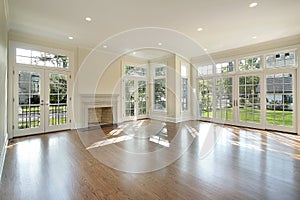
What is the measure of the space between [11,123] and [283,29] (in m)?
7.77

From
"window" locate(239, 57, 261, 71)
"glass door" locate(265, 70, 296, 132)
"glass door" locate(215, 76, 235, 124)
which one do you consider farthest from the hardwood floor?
"window" locate(239, 57, 261, 71)

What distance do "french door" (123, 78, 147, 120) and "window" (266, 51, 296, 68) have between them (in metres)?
4.92

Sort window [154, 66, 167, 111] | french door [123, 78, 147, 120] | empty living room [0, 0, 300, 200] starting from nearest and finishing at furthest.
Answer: empty living room [0, 0, 300, 200]
french door [123, 78, 147, 120]
window [154, 66, 167, 111]

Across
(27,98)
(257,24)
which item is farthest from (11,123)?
(257,24)

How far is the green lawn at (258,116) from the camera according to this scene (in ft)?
16.2

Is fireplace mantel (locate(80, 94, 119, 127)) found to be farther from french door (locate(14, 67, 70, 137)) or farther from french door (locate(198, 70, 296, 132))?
french door (locate(198, 70, 296, 132))

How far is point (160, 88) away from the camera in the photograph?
7.52m

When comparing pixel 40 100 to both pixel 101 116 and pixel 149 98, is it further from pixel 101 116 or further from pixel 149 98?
pixel 149 98

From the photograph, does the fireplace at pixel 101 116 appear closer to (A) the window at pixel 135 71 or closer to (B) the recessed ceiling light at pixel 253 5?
(A) the window at pixel 135 71

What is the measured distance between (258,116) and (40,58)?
727 cm

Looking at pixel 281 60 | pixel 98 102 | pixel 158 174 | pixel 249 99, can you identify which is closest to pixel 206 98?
pixel 249 99

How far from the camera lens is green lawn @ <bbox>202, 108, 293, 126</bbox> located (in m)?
4.93

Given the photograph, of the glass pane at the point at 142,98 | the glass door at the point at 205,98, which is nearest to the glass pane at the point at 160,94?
the glass pane at the point at 142,98

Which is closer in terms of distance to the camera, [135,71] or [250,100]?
[250,100]
